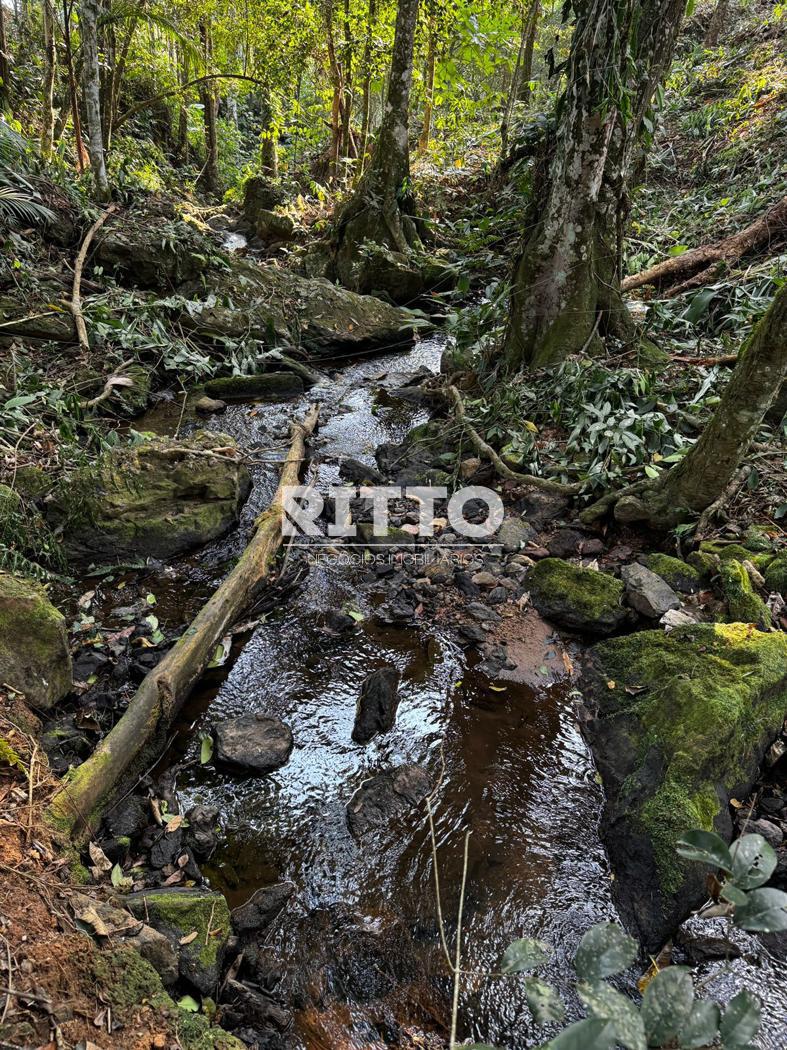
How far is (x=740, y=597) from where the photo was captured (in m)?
3.93

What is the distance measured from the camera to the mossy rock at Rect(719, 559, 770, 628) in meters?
3.80

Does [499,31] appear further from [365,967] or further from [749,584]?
[365,967]

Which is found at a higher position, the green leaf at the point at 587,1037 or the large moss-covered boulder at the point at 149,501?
the green leaf at the point at 587,1037

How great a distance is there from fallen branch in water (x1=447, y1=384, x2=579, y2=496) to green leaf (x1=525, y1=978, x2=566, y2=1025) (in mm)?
4553

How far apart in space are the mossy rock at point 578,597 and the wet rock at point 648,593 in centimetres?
8

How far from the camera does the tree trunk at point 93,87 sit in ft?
27.4

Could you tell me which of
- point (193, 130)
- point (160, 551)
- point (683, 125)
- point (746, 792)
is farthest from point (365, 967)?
point (193, 130)

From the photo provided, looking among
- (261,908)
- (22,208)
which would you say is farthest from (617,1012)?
(22,208)

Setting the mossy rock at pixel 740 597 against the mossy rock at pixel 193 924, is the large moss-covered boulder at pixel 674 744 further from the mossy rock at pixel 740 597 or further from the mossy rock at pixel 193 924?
the mossy rock at pixel 193 924

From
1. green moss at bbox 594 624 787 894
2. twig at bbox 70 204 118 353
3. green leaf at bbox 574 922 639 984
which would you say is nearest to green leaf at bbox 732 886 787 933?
green leaf at bbox 574 922 639 984

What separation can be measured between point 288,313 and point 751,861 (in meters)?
9.68

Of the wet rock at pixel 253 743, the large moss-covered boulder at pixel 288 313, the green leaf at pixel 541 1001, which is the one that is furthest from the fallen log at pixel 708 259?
the green leaf at pixel 541 1001

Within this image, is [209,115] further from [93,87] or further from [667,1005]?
[667,1005]

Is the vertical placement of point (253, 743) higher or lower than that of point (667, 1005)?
lower
